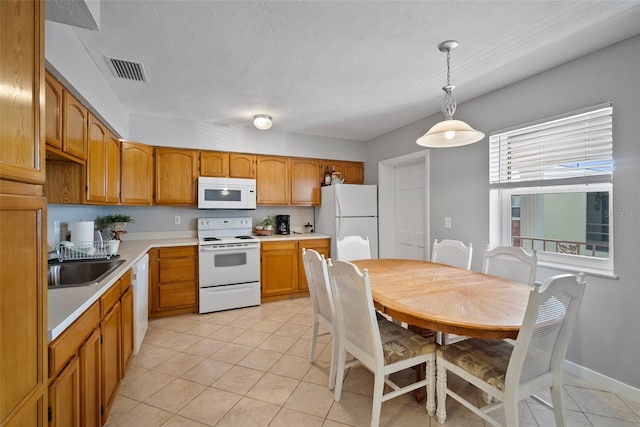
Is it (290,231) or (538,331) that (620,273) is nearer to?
(538,331)

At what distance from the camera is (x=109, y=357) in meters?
1.67

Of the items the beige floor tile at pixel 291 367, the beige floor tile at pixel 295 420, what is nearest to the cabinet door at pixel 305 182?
the beige floor tile at pixel 291 367

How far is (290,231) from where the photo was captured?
14.8ft

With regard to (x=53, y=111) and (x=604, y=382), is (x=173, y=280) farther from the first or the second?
(x=604, y=382)

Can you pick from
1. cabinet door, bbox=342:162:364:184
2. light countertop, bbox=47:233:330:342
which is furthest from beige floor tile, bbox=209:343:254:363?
cabinet door, bbox=342:162:364:184

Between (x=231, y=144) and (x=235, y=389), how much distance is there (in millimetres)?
2967

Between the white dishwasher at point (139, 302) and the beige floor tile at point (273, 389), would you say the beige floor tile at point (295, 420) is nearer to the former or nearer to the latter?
the beige floor tile at point (273, 389)

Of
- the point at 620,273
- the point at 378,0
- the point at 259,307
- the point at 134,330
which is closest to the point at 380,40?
the point at 378,0

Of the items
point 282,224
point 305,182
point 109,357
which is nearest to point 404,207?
point 305,182

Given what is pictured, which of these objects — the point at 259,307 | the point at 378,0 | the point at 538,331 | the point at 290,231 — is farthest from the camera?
the point at 290,231

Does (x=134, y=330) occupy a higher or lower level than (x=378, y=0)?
lower

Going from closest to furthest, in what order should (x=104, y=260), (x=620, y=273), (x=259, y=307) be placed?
(x=620, y=273), (x=104, y=260), (x=259, y=307)

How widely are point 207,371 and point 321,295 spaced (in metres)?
1.09

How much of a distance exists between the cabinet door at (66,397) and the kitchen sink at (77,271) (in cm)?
79
